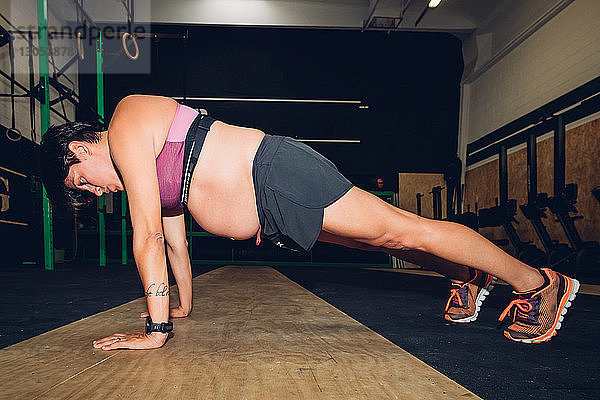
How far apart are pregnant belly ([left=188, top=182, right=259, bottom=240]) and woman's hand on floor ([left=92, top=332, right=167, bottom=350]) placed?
356 millimetres

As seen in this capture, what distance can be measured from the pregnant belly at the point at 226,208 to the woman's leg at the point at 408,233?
9.1 inches

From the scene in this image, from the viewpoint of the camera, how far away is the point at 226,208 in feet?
4.20

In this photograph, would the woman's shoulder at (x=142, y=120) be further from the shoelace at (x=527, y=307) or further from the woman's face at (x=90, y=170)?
the shoelace at (x=527, y=307)

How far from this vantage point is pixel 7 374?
3.25 feet

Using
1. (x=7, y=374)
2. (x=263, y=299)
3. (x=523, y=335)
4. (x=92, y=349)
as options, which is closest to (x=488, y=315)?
(x=523, y=335)

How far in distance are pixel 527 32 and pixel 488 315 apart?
6015 mm

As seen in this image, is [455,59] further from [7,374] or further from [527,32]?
[7,374]

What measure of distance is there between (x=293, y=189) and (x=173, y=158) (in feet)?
1.22

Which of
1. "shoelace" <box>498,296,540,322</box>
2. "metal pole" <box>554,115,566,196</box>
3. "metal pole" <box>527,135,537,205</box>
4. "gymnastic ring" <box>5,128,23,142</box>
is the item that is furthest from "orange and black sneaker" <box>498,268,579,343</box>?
"gymnastic ring" <box>5,128,23,142</box>

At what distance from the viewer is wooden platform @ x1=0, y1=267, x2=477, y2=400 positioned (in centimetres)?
88

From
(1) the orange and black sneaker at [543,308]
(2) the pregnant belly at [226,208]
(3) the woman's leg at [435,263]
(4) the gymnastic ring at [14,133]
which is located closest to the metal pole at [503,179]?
(3) the woman's leg at [435,263]

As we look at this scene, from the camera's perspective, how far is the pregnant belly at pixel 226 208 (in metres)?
1.26

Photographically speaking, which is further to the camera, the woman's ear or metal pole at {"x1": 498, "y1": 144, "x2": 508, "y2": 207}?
metal pole at {"x1": 498, "y1": 144, "x2": 508, "y2": 207}

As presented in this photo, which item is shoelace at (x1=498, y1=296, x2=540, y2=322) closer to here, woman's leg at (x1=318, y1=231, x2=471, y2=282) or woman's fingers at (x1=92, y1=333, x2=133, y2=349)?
woman's leg at (x1=318, y1=231, x2=471, y2=282)
